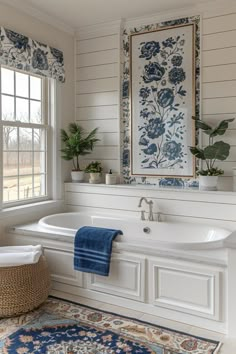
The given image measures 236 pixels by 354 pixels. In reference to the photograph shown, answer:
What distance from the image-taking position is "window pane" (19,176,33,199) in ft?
11.8

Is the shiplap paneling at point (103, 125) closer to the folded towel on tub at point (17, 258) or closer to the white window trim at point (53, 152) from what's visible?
the white window trim at point (53, 152)

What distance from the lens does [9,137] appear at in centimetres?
344

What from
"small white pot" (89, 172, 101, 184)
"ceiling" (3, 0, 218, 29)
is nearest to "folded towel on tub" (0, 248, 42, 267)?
"small white pot" (89, 172, 101, 184)

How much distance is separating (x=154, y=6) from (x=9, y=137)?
198 cm

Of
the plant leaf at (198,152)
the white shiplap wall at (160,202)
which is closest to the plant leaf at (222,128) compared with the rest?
the plant leaf at (198,152)

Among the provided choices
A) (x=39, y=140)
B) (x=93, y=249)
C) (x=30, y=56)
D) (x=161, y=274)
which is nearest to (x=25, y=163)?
(x=39, y=140)

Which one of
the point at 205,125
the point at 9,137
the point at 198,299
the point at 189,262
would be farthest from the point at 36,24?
the point at 198,299

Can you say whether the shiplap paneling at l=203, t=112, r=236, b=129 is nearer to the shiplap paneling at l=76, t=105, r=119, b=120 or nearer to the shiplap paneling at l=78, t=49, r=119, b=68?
the shiplap paneling at l=76, t=105, r=119, b=120

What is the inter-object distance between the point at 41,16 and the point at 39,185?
182 cm

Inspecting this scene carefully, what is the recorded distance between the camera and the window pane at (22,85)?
138 inches

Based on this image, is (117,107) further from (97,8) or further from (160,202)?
(160,202)

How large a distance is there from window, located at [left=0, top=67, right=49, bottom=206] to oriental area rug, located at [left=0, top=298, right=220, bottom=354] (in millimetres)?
1299

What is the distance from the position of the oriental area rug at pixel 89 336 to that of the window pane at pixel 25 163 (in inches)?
59.0

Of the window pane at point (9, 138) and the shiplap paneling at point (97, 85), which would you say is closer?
the window pane at point (9, 138)
